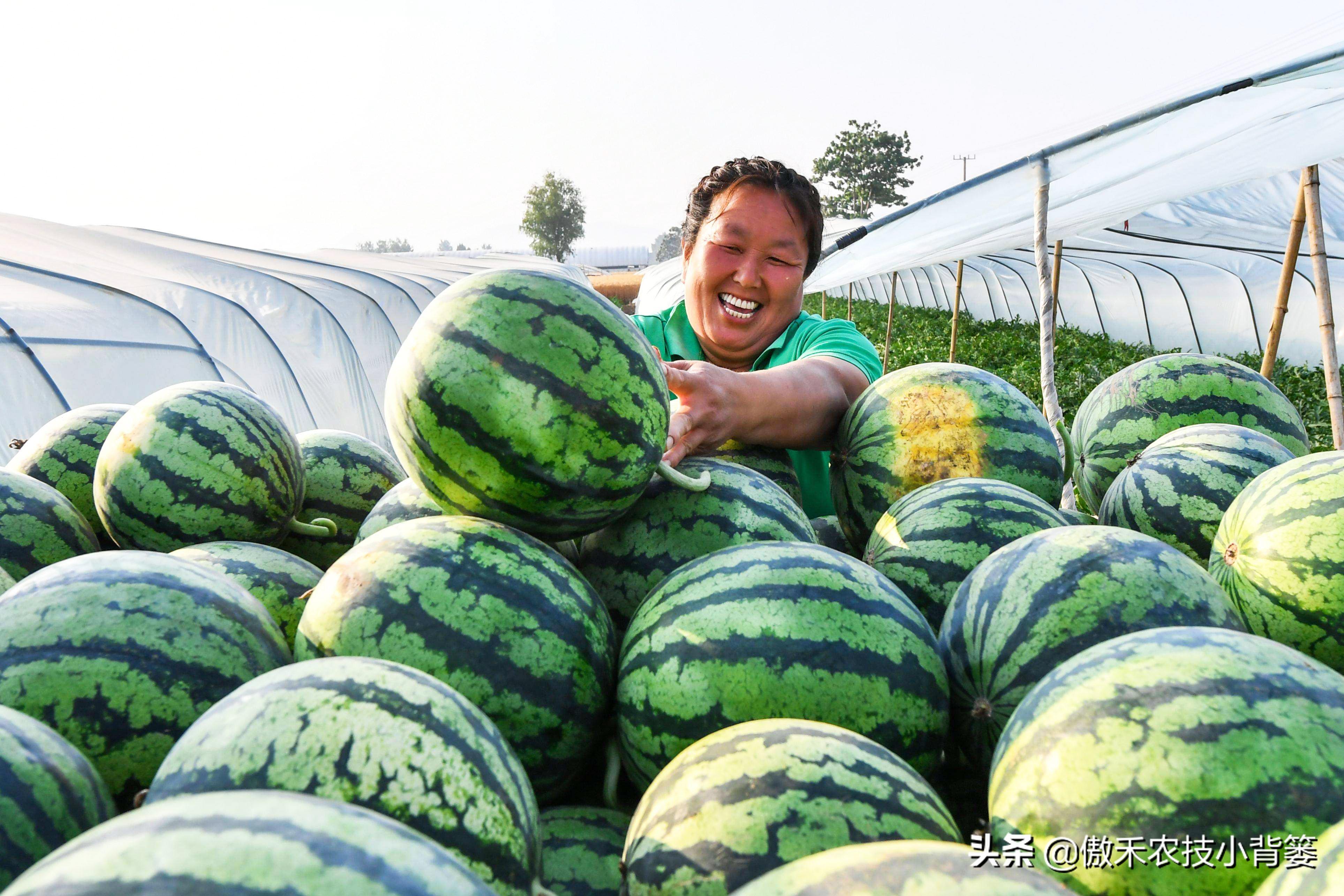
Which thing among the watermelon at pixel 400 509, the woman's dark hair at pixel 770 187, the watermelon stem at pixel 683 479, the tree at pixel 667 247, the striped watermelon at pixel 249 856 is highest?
the tree at pixel 667 247

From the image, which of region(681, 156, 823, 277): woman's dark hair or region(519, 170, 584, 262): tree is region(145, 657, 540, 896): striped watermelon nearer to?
region(681, 156, 823, 277): woman's dark hair

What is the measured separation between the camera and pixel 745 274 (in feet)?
11.0

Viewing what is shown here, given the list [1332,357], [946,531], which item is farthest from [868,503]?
[1332,357]

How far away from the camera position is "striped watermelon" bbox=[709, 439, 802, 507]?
7.54 ft

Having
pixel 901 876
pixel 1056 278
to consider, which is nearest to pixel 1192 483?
pixel 901 876

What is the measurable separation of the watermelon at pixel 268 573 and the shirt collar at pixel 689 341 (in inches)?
80.4

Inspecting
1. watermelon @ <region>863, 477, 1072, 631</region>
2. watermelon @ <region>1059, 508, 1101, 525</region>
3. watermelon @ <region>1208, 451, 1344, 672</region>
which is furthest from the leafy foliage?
watermelon @ <region>863, 477, 1072, 631</region>

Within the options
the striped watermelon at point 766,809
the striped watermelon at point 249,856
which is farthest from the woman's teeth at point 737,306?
the striped watermelon at point 249,856

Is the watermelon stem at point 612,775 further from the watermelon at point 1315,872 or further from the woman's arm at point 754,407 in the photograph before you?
the watermelon at point 1315,872

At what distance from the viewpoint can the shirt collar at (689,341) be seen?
11.8ft

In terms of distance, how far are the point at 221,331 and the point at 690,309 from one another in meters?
6.78

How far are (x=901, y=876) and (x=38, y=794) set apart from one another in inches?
36.3

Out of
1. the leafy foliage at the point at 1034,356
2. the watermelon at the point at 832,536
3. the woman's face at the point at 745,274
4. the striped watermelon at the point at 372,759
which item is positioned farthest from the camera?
the leafy foliage at the point at 1034,356

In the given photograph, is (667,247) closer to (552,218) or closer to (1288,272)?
(552,218)
